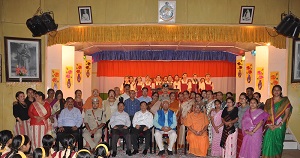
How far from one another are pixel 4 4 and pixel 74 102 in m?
2.54

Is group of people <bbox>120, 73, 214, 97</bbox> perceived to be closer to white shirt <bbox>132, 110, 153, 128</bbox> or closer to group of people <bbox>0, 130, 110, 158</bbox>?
white shirt <bbox>132, 110, 153, 128</bbox>

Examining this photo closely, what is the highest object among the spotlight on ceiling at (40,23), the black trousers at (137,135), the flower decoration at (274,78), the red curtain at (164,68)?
the spotlight on ceiling at (40,23)

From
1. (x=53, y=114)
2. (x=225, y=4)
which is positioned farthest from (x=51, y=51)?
(x=225, y=4)

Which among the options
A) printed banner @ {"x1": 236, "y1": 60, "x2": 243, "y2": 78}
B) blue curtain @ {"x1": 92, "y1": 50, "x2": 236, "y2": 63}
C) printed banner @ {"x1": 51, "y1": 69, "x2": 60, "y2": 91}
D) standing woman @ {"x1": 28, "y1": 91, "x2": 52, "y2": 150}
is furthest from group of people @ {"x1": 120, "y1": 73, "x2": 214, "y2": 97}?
standing woman @ {"x1": 28, "y1": 91, "x2": 52, "y2": 150}

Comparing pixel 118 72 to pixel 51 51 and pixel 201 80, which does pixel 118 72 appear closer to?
pixel 201 80

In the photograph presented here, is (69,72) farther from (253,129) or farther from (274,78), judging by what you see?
(253,129)

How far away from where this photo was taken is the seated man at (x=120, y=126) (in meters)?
6.05

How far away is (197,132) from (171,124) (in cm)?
50

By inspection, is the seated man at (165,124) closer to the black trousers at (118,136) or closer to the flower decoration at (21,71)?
the black trousers at (118,136)

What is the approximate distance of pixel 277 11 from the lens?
6918mm

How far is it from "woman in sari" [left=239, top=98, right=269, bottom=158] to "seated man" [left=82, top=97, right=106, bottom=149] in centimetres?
256

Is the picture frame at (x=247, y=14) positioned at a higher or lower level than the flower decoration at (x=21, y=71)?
higher

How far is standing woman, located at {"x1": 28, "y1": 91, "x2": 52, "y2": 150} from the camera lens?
5.84 meters

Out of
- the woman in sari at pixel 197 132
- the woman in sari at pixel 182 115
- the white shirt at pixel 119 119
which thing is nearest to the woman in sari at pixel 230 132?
the woman in sari at pixel 197 132
